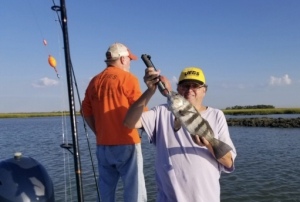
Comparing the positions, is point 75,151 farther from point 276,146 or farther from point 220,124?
point 276,146

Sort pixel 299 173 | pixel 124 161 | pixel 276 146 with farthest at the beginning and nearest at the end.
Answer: pixel 276 146, pixel 299 173, pixel 124 161

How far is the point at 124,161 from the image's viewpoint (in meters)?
4.45

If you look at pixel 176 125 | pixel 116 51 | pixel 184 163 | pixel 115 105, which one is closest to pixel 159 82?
pixel 176 125

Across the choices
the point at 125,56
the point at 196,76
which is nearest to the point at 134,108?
the point at 196,76

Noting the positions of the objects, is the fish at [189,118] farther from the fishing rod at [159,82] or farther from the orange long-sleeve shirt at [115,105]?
the orange long-sleeve shirt at [115,105]

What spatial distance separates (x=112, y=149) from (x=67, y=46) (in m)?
1.52

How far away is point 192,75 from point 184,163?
3.04 ft

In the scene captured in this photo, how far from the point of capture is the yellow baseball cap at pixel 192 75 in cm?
342

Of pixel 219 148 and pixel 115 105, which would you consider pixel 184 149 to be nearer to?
pixel 219 148

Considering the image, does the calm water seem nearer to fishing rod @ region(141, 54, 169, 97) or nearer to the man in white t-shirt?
the man in white t-shirt

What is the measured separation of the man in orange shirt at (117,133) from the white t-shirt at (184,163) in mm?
999

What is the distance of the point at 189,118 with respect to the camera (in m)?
2.89

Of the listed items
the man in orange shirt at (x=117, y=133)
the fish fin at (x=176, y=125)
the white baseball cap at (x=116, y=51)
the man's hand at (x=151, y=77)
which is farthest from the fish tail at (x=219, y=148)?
the white baseball cap at (x=116, y=51)

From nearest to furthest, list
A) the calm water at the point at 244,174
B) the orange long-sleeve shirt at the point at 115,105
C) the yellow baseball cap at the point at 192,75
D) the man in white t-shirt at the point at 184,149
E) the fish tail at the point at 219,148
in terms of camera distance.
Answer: the fish tail at the point at 219,148, the man in white t-shirt at the point at 184,149, the yellow baseball cap at the point at 192,75, the orange long-sleeve shirt at the point at 115,105, the calm water at the point at 244,174
